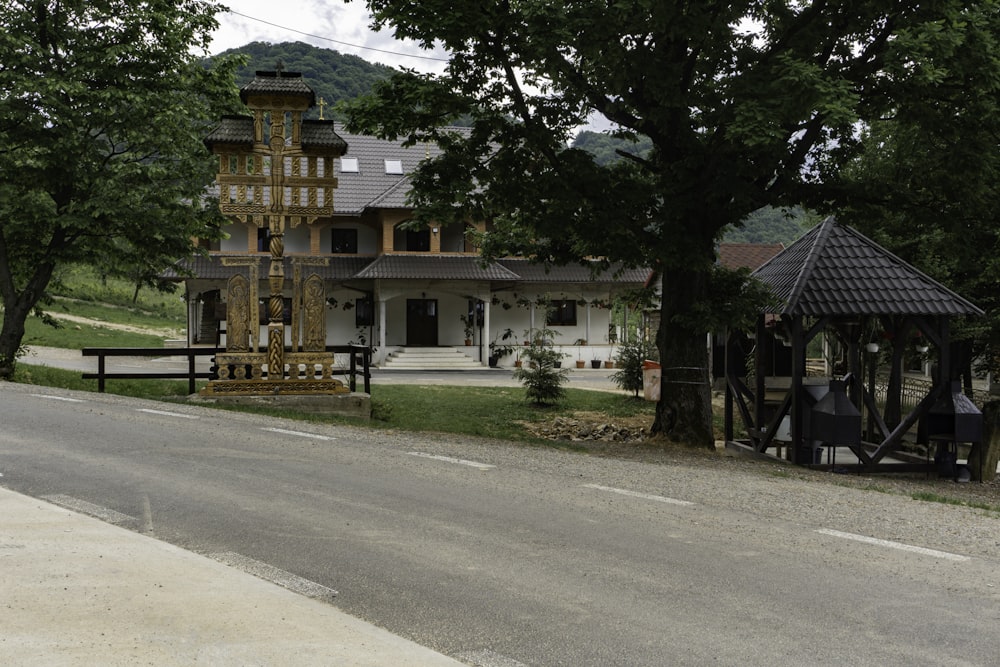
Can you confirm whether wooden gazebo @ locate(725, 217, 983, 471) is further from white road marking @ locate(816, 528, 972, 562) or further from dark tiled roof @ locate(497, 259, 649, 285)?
dark tiled roof @ locate(497, 259, 649, 285)

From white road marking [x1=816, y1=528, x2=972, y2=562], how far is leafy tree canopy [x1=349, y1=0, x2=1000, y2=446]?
219 inches

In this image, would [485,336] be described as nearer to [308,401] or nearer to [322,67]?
[308,401]

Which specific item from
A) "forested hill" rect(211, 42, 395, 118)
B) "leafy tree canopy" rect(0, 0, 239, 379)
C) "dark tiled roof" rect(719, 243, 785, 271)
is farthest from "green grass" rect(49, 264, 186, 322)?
"leafy tree canopy" rect(0, 0, 239, 379)

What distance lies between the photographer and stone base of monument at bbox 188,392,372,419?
16750 mm

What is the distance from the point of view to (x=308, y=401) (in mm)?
17062

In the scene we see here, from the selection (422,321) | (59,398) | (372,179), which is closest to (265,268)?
(372,179)

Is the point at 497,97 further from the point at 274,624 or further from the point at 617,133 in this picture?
the point at 274,624

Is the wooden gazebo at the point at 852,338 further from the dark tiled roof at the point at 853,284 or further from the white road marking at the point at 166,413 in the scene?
the white road marking at the point at 166,413

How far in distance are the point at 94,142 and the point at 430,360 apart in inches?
689

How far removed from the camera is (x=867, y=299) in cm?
1384

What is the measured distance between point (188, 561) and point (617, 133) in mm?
12617

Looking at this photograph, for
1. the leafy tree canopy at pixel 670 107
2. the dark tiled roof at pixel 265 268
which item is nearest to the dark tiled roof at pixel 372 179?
the dark tiled roof at pixel 265 268

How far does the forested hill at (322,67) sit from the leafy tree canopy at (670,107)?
160 feet

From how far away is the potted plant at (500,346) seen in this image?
37219 mm
